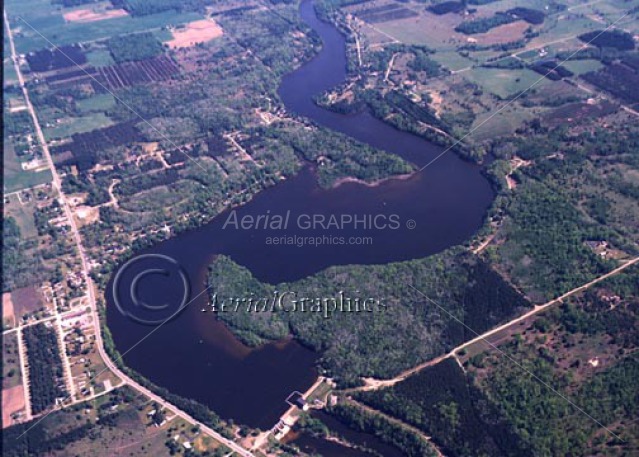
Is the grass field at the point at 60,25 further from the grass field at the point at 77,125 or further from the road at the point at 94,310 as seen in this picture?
the grass field at the point at 77,125

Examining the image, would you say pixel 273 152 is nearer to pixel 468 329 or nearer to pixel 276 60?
pixel 276 60

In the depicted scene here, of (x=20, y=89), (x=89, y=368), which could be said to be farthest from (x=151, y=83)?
(x=89, y=368)

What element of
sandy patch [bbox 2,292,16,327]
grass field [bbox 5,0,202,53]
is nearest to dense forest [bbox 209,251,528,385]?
sandy patch [bbox 2,292,16,327]

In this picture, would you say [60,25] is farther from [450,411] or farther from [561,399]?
[561,399]

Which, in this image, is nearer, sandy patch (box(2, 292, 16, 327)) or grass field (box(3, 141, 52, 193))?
sandy patch (box(2, 292, 16, 327))

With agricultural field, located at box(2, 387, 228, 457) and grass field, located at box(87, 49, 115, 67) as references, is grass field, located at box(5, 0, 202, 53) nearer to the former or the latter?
grass field, located at box(87, 49, 115, 67)

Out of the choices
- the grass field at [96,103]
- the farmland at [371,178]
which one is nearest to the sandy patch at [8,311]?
the farmland at [371,178]

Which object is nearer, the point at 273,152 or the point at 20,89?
the point at 273,152
